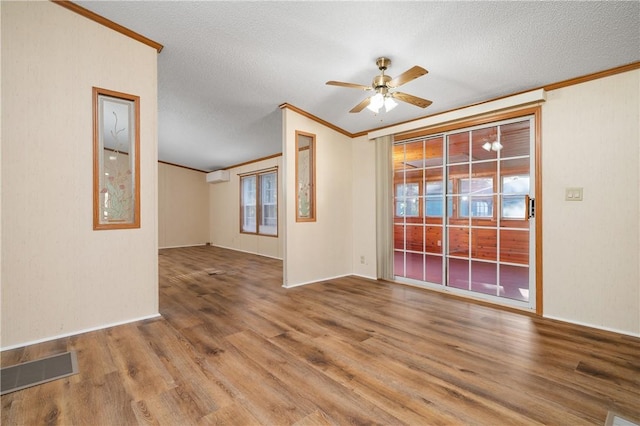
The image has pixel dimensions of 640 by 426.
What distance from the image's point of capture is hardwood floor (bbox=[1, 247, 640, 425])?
1.59 metres

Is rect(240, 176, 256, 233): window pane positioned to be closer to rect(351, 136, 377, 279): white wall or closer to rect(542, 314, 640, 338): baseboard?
rect(351, 136, 377, 279): white wall

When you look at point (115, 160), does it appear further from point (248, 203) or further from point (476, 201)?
point (248, 203)

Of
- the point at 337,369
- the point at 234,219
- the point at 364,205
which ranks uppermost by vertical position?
the point at 364,205

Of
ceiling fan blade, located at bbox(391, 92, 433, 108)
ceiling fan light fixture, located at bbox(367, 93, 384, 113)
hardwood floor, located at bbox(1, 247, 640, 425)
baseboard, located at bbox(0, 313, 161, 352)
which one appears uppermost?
ceiling fan blade, located at bbox(391, 92, 433, 108)

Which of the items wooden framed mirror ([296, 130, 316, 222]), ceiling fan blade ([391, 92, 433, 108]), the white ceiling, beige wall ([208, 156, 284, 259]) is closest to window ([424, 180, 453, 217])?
the white ceiling

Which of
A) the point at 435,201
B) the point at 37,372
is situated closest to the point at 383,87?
the point at 435,201

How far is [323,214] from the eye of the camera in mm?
4680

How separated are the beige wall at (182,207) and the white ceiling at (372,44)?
205 inches

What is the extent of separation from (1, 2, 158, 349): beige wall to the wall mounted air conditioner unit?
562 cm

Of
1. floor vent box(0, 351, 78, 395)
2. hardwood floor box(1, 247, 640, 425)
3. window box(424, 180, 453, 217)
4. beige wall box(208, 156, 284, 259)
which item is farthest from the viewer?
beige wall box(208, 156, 284, 259)

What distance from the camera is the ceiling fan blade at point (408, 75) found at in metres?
2.29

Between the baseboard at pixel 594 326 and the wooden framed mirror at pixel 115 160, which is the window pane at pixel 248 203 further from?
the baseboard at pixel 594 326

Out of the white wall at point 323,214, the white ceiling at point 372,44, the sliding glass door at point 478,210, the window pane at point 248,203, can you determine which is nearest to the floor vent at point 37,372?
the white wall at point 323,214

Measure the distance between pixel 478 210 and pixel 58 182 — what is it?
182 inches
